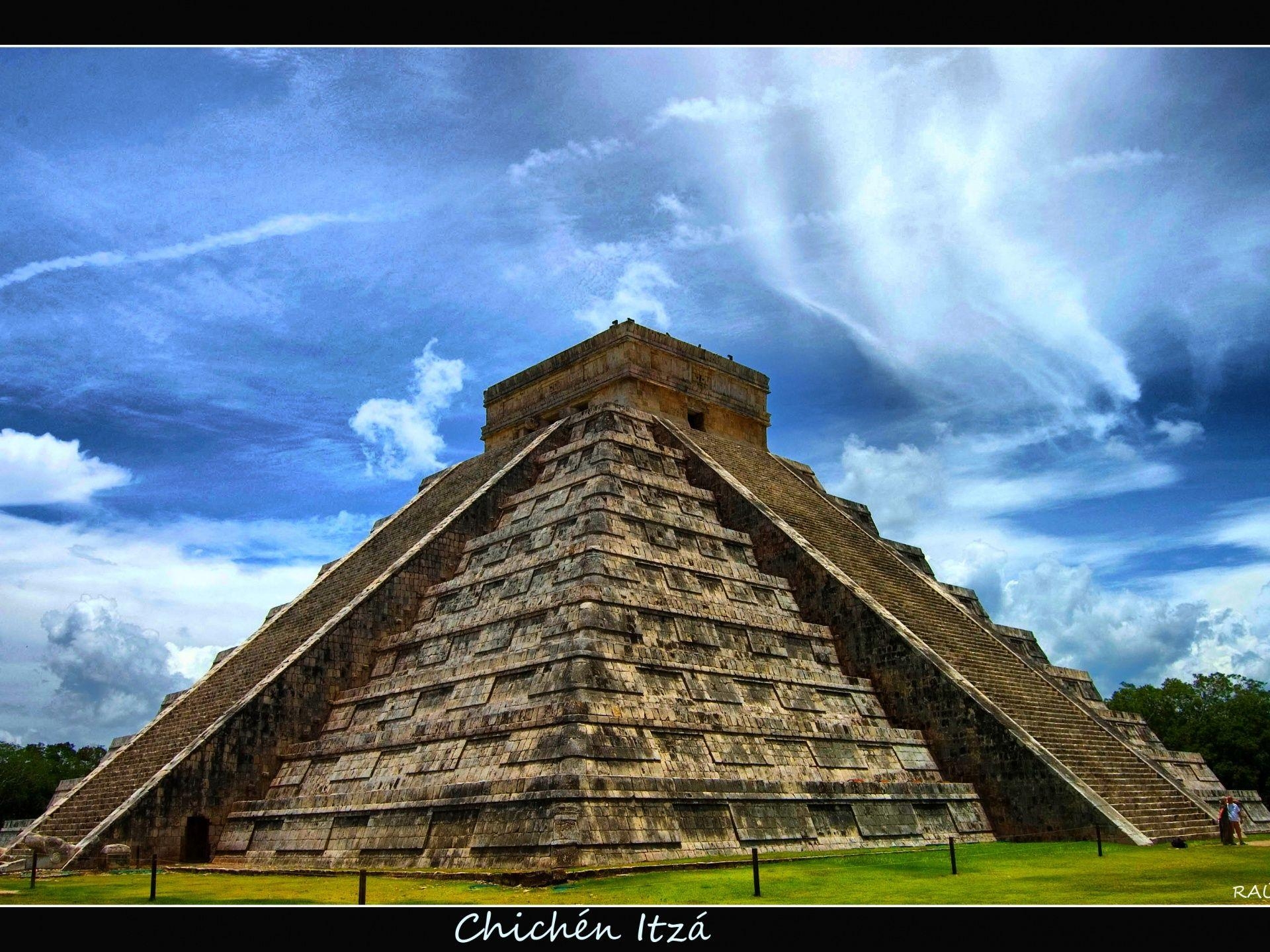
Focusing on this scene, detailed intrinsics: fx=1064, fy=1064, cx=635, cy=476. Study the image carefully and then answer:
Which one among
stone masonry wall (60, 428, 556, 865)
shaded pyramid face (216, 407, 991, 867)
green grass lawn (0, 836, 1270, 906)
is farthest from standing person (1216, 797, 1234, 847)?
stone masonry wall (60, 428, 556, 865)

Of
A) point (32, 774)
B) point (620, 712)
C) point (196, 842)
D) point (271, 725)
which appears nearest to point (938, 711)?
point (620, 712)

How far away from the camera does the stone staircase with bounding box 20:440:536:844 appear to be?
15430 millimetres

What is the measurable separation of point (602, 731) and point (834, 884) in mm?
3469

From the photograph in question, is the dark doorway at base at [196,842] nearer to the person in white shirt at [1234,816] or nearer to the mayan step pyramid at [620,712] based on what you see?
the mayan step pyramid at [620,712]

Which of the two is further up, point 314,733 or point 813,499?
point 813,499

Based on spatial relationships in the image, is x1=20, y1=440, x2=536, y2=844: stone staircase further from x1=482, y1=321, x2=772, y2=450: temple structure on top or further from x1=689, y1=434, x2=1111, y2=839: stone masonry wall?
x1=689, y1=434, x2=1111, y2=839: stone masonry wall

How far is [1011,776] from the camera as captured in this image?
14.7m

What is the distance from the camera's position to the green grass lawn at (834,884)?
8828 mm

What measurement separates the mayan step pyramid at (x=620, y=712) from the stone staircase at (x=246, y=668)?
8cm

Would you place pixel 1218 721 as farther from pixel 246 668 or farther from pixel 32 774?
pixel 32 774

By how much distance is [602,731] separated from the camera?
1234 centimetres
